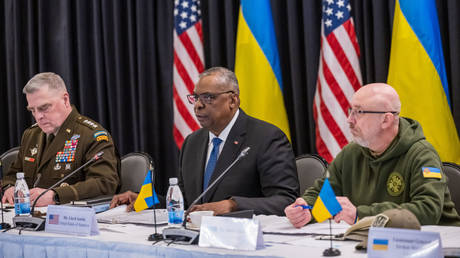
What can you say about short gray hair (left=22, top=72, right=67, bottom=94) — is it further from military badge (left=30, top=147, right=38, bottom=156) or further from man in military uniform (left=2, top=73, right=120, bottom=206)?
military badge (left=30, top=147, right=38, bottom=156)

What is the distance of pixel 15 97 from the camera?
6.02 meters

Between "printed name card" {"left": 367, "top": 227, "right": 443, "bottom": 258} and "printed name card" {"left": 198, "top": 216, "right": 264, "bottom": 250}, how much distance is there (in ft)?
1.33

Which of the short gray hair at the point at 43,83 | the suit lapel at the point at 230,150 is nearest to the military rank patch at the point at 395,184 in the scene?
the suit lapel at the point at 230,150

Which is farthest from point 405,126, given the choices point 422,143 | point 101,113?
point 101,113

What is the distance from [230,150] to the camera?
328 cm

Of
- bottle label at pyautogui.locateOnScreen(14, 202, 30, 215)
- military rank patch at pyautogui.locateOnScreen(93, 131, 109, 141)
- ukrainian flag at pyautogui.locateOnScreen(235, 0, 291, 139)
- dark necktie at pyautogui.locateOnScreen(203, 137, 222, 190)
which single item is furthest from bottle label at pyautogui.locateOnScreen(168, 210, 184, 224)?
ukrainian flag at pyautogui.locateOnScreen(235, 0, 291, 139)

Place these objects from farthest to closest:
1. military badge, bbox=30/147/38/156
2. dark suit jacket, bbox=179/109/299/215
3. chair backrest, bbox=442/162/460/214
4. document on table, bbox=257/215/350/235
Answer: military badge, bbox=30/147/38/156
dark suit jacket, bbox=179/109/299/215
chair backrest, bbox=442/162/460/214
document on table, bbox=257/215/350/235

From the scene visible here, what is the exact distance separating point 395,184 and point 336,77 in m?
1.55

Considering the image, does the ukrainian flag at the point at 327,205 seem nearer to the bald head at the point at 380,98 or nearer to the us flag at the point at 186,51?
the bald head at the point at 380,98

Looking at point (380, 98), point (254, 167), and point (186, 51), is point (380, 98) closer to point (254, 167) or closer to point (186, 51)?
point (254, 167)

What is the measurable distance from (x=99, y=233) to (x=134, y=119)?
2.88 metres

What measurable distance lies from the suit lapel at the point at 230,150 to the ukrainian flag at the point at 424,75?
115 centimetres

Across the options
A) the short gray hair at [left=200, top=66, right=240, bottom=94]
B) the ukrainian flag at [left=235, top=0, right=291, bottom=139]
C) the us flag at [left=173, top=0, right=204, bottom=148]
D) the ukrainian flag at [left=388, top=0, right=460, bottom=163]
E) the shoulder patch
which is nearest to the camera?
the short gray hair at [left=200, top=66, right=240, bottom=94]

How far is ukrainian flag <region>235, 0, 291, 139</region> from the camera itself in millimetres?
4418
